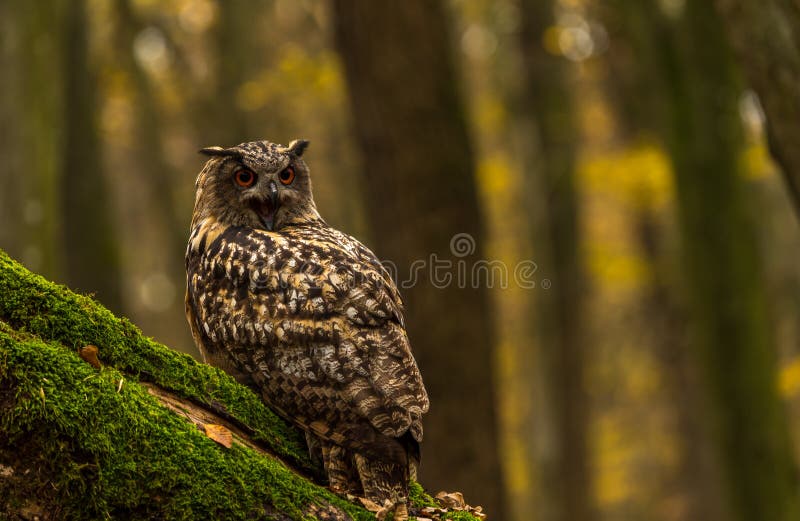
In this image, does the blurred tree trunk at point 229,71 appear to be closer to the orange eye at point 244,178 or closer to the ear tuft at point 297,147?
the ear tuft at point 297,147

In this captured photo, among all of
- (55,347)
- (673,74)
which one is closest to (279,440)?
(55,347)

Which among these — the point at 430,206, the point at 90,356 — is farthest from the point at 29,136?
the point at 90,356

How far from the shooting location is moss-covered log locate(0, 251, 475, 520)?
2.90 meters

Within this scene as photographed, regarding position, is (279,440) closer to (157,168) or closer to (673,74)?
(673,74)

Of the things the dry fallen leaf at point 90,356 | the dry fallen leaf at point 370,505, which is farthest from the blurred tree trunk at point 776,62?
the dry fallen leaf at point 90,356

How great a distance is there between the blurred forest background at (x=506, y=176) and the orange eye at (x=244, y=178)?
270 cm

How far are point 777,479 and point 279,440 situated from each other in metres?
5.90

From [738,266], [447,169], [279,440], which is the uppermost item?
[447,169]

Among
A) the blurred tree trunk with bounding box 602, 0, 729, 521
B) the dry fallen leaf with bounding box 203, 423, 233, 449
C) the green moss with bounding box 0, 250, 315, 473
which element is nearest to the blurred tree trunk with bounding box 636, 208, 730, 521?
the blurred tree trunk with bounding box 602, 0, 729, 521

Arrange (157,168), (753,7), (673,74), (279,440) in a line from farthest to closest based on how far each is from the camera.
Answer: (157,168) < (673,74) < (753,7) < (279,440)

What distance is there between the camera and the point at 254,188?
5.14 m

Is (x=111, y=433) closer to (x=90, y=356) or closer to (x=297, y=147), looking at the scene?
(x=90, y=356)

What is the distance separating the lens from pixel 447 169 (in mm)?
7797

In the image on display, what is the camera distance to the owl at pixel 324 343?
154 inches
